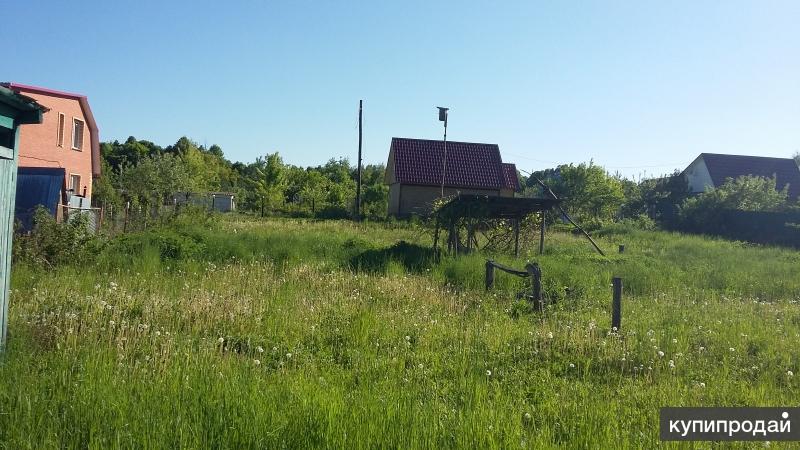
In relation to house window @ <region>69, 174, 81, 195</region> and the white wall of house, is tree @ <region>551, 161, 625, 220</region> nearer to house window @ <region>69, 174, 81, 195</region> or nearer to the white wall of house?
the white wall of house

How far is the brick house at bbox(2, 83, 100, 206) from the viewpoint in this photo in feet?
84.6

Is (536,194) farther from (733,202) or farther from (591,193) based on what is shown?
(733,202)

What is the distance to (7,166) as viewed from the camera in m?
5.77

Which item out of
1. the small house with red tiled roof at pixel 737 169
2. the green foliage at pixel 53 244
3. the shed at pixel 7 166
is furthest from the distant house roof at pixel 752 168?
the shed at pixel 7 166

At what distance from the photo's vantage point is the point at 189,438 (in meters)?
3.85

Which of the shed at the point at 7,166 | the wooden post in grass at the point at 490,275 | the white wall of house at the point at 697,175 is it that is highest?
the white wall of house at the point at 697,175

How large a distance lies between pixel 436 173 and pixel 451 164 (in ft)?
5.69

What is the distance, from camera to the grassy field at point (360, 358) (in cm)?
408

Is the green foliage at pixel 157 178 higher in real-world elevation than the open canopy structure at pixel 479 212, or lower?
higher

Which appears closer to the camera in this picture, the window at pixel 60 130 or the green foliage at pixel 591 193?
the window at pixel 60 130

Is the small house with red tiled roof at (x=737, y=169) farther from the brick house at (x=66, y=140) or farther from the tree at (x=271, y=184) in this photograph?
the brick house at (x=66, y=140)

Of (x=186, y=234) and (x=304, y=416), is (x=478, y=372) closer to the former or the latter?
(x=304, y=416)

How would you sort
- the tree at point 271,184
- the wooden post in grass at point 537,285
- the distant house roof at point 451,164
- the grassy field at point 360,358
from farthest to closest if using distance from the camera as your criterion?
the tree at point 271,184 < the distant house roof at point 451,164 < the wooden post in grass at point 537,285 < the grassy field at point 360,358

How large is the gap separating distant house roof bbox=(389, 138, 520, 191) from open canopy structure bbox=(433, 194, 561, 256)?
22901mm
